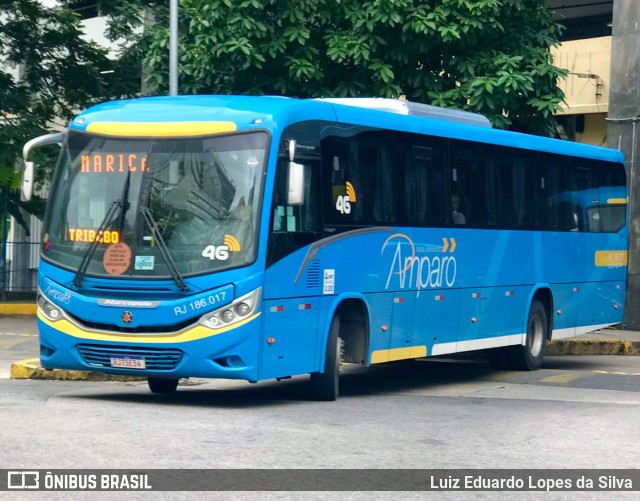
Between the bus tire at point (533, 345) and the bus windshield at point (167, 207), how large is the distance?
7160mm

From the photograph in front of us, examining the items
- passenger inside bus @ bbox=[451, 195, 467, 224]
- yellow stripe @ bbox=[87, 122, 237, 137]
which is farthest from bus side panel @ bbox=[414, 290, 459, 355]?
yellow stripe @ bbox=[87, 122, 237, 137]

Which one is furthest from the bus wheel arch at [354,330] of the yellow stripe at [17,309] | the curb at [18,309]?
the yellow stripe at [17,309]

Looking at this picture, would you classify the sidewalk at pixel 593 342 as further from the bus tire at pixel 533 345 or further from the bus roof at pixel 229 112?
the bus roof at pixel 229 112

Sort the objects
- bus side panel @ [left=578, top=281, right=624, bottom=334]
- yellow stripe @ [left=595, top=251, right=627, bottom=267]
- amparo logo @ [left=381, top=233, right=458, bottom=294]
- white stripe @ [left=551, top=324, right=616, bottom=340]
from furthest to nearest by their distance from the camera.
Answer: yellow stripe @ [left=595, top=251, right=627, bottom=267] → bus side panel @ [left=578, top=281, right=624, bottom=334] → white stripe @ [left=551, top=324, right=616, bottom=340] → amparo logo @ [left=381, top=233, right=458, bottom=294]

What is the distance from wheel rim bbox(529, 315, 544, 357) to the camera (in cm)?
1875

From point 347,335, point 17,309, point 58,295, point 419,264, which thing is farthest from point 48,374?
point 17,309

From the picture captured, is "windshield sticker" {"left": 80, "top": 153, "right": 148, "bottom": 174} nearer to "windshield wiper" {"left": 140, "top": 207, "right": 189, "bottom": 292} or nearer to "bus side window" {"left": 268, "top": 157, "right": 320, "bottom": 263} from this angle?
"windshield wiper" {"left": 140, "top": 207, "right": 189, "bottom": 292}

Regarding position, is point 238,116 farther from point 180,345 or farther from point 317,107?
point 180,345

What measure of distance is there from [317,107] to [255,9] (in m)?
8.62

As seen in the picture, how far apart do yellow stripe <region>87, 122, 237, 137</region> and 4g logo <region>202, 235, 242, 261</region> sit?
1039 millimetres

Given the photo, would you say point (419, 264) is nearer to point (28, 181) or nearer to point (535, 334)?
point (535, 334)

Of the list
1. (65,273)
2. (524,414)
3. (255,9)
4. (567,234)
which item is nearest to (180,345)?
(65,273)

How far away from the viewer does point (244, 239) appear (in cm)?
1226

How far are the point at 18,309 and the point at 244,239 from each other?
14158mm
